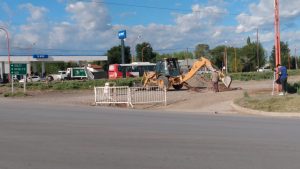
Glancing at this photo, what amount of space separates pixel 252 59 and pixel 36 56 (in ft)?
194

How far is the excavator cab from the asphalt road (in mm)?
22597

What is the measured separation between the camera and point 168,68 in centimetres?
3844

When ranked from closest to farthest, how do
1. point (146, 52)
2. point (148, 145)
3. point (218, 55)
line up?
point (148, 145) < point (218, 55) < point (146, 52)

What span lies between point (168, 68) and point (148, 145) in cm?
2781

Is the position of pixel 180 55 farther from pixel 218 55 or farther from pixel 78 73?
pixel 78 73

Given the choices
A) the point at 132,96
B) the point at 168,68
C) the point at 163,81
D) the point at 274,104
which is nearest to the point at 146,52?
the point at 168,68

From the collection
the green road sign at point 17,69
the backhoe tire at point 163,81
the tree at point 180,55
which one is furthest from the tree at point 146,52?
the backhoe tire at point 163,81

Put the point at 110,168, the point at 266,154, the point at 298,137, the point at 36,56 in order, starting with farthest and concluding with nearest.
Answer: the point at 36,56 → the point at 298,137 → the point at 266,154 → the point at 110,168

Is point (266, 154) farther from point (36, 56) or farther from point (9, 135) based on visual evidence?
point (36, 56)

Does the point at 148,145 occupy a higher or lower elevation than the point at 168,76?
lower

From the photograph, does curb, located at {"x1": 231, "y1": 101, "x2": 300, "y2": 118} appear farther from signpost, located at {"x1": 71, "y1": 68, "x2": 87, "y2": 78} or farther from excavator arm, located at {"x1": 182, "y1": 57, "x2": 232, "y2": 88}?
signpost, located at {"x1": 71, "y1": 68, "x2": 87, "y2": 78}

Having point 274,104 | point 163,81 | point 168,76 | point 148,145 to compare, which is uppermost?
point 168,76

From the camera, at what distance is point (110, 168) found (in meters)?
8.26

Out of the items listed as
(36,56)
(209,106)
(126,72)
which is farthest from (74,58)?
(209,106)
